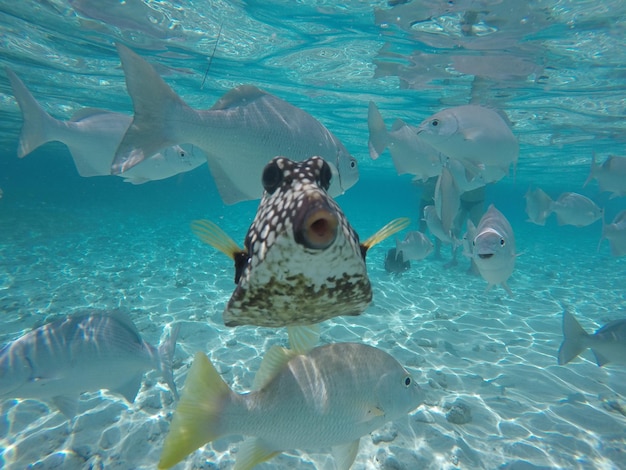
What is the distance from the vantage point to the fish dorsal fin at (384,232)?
1.62 meters

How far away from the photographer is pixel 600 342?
5715 millimetres

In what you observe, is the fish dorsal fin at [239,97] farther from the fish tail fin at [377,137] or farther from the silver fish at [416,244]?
the silver fish at [416,244]

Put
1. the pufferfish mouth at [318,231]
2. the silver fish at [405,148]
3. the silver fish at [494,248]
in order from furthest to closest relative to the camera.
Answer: the silver fish at [405,148] → the silver fish at [494,248] → the pufferfish mouth at [318,231]

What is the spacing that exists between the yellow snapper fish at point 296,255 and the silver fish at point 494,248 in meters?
3.29

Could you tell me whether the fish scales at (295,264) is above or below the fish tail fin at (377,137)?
below

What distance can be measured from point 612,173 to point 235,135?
10.7 metres

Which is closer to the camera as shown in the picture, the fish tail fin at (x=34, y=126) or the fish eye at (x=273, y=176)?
the fish eye at (x=273, y=176)

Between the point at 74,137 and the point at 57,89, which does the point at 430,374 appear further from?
the point at 57,89

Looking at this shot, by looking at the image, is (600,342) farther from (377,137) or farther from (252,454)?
(252,454)

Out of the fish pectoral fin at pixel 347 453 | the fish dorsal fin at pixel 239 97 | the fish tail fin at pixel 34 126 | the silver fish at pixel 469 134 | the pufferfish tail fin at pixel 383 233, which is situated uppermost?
the silver fish at pixel 469 134

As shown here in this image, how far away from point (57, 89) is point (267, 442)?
25.2 m

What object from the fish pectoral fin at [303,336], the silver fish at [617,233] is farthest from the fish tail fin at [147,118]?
the silver fish at [617,233]

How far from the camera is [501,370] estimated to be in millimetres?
7680

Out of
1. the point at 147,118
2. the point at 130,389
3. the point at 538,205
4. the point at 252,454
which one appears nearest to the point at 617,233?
the point at 538,205
